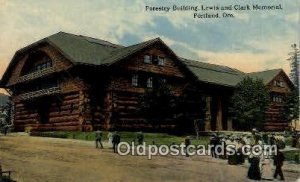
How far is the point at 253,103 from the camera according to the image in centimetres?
2638

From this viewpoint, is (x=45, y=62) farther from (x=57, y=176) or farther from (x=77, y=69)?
(x=57, y=176)

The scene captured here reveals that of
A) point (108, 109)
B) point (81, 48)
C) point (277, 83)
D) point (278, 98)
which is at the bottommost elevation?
point (108, 109)

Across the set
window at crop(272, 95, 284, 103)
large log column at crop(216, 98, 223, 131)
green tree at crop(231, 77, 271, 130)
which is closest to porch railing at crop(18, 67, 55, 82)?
green tree at crop(231, 77, 271, 130)

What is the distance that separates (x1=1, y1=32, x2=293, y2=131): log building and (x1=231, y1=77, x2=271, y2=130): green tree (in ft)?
2.72

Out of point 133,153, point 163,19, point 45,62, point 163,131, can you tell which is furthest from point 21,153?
point 45,62

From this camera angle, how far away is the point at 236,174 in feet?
49.4

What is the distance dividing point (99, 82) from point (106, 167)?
11.6 meters

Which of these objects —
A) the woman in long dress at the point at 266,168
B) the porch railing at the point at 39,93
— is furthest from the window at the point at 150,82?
the woman in long dress at the point at 266,168

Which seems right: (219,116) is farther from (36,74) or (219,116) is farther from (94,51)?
(36,74)

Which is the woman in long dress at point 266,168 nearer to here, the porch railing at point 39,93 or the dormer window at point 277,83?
the dormer window at point 277,83

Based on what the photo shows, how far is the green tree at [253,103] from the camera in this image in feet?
87.7

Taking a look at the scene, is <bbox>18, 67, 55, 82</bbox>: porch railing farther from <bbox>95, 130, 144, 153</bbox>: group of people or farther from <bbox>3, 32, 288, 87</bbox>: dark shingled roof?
<bbox>95, 130, 144, 153</bbox>: group of people

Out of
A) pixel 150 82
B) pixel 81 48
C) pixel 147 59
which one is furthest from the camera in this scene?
pixel 150 82

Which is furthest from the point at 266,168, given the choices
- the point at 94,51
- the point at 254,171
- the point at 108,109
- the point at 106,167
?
the point at 94,51
